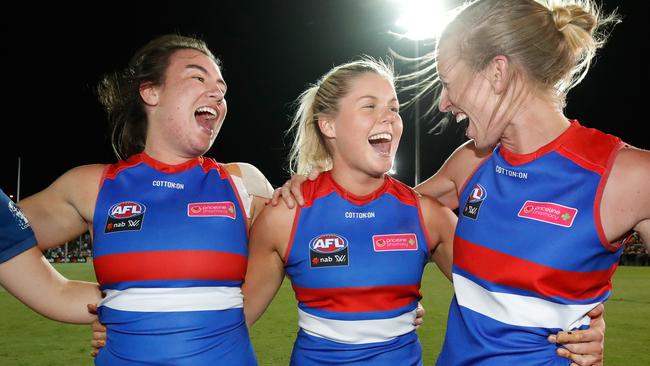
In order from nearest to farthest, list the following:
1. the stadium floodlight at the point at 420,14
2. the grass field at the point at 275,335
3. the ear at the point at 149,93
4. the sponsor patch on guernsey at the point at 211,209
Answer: the sponsor patch on guernsey at the point at 211,209, the ear at the point at 149,93, the grass field at the point at 275,335, the stadium floodlight at the point at 420,14

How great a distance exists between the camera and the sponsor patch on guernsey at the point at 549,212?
201 cm

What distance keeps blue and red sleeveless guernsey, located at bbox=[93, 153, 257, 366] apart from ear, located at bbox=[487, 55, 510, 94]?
1327 mm

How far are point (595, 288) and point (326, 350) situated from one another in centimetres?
125

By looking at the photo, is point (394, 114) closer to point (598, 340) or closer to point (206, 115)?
point (206, 115)

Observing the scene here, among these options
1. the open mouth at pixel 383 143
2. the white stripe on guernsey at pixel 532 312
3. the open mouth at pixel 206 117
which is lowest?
the white stripe on guernsey at pixel 532 312

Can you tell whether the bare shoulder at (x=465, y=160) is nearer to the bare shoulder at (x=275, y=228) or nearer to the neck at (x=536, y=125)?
the neck at (x=536, y=125)

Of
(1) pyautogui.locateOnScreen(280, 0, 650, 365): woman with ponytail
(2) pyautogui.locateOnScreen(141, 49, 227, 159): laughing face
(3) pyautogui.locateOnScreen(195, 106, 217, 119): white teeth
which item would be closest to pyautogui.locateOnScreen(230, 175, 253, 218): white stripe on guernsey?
(2) pyautogui.locateOnScreen(141, 49, 227, 159): laughing face

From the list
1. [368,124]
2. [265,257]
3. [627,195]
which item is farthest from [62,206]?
[627,195]

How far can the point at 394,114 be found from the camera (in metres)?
3.05

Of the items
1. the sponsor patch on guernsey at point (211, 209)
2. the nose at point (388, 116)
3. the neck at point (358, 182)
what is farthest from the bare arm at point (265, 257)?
the nose at point (388, 116)

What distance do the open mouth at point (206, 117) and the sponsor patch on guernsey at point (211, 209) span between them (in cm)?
45

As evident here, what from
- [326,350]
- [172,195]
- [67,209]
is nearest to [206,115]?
[172,195]

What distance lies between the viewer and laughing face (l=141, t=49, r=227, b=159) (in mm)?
2791

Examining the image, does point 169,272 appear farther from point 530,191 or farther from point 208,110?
point 530,191
